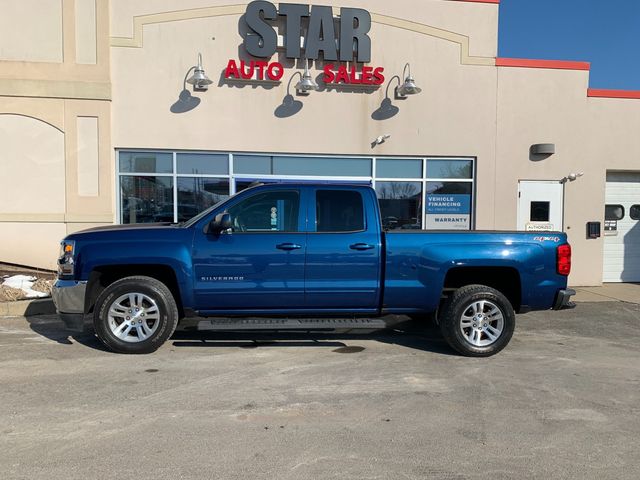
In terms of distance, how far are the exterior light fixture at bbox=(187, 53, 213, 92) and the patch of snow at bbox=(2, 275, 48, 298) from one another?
4794 mm

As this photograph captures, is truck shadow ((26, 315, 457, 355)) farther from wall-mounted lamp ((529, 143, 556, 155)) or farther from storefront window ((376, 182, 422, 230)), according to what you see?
wall-mounted lamp ((529, 143, 556, 155))

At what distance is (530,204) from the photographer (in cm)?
1103

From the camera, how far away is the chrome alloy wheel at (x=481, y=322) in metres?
5.69

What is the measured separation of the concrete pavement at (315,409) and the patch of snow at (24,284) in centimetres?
197

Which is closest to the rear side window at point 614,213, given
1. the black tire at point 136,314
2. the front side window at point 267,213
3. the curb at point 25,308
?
the front side window at point 267,213

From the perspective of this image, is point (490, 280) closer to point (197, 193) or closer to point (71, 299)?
point (71, 299)

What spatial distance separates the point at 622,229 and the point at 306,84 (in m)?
8.04

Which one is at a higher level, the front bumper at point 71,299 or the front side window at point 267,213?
Answer: the front side window at point 267,213

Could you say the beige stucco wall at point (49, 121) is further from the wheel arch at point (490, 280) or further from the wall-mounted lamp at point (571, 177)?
the wall-mounted lamp at point (571, 177)

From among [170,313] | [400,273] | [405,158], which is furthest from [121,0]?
[400,273]

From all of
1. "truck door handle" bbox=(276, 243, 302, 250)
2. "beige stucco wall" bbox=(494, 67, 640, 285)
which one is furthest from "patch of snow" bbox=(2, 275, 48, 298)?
"beige stucco wall" bbox=(494, 67, 640, 285)

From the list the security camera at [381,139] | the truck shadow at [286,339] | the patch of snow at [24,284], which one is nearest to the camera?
the truck shadow at [286,339]

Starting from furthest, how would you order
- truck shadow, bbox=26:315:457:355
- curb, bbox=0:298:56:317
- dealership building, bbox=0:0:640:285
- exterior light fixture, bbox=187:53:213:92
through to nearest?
dealership building, bbox=0:0:640:285
exterior light fixture, bbox=187:53:213:92
curb, bbox=0:298:56:317
truck shadow, bbox=26:315:457:355

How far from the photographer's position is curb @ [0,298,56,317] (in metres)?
7.62
